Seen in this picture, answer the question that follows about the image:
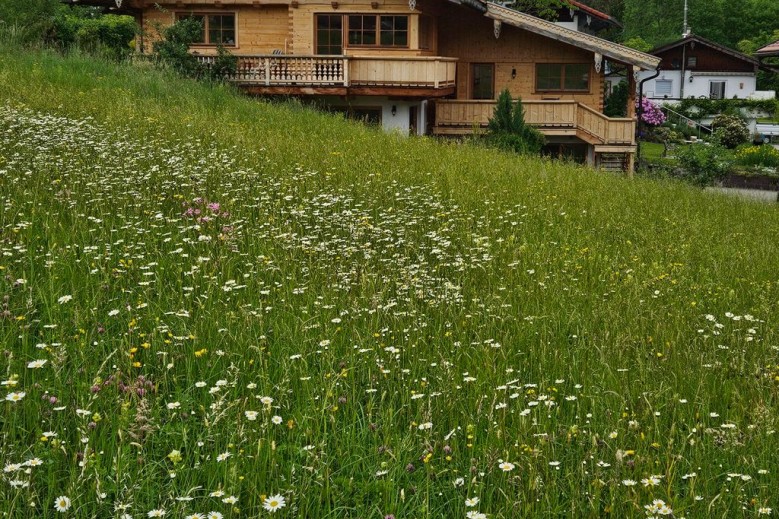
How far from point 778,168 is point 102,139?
3551 centimetres

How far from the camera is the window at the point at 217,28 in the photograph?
31250 millimetres

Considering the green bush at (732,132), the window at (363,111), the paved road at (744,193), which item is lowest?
the paved road at (744,193)

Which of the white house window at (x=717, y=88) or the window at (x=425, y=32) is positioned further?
the white house window at (x=717, y=88)

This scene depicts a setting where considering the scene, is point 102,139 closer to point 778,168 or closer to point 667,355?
point 667,355

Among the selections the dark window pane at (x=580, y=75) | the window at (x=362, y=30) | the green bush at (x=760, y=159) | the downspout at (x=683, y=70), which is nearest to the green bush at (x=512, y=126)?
the window at (x=362, y=30)

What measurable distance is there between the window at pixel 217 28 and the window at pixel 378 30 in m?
4.24

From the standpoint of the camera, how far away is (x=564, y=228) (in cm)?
1091

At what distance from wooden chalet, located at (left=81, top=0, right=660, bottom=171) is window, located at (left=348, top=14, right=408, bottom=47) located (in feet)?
0.11

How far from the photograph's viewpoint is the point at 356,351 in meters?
5.50

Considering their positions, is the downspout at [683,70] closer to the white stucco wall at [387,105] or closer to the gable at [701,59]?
the gable at [701,59]

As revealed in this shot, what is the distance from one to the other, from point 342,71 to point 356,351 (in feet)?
77.4

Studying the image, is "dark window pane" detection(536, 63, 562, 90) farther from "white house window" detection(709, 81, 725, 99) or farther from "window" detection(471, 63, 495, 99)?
"white house window" detection(709, 81, 725, 99)

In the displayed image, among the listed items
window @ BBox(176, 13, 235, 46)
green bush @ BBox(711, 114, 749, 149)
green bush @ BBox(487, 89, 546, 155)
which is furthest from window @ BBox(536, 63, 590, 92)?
green bush @ BBox(711, 114, 749, 149)

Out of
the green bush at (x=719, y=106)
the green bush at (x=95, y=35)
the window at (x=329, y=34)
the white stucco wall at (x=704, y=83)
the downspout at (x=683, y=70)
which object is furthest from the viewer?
the downspout at (x=683, y=70)
